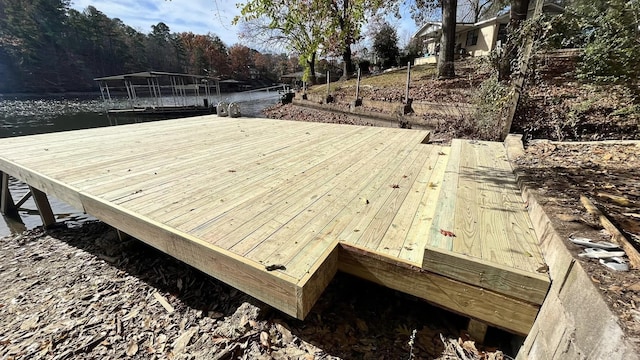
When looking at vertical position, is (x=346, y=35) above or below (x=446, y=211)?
above

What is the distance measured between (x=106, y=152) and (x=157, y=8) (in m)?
2.05

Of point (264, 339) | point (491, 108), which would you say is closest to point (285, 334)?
point (264, 339)

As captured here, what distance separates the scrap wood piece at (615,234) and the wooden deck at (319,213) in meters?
0.30

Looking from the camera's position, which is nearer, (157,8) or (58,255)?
(58,255)

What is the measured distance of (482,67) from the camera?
17.2ft

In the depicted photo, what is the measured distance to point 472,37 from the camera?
19547 mm

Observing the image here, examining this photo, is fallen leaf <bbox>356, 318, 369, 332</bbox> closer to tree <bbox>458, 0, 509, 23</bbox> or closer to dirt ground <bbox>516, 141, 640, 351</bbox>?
dirt ground <bbox>516, 141, 640, 351</bbox>

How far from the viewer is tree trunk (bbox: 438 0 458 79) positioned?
848 centimetres

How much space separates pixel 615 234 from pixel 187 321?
8.48 ft

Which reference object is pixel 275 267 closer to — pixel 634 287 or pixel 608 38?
pixel 634 287

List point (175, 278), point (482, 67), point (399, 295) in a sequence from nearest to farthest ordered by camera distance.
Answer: point (399, 295) → point (175, 278) → point (482, 67)

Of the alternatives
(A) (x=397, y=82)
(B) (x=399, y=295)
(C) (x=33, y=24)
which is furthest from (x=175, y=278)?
(C) (x=33, y=24)

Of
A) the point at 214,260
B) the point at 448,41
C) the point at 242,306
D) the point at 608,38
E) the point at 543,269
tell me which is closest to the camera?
the point at 543,269

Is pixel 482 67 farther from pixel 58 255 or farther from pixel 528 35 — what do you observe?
pixel 58 255
